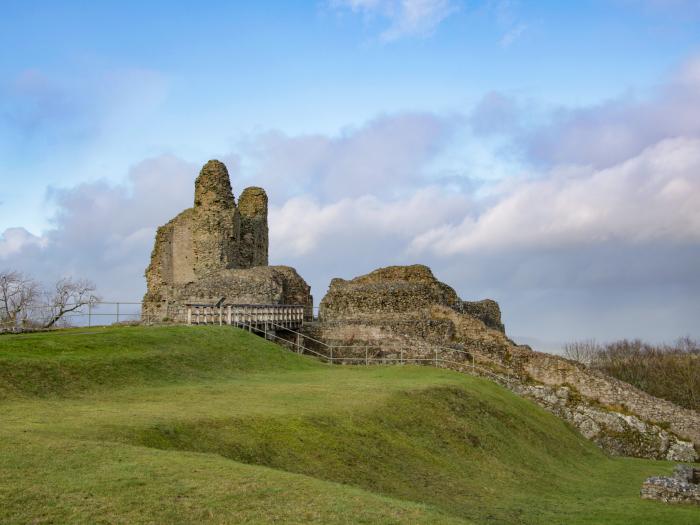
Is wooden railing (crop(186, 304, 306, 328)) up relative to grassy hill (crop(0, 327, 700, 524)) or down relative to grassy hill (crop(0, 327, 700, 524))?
→ up

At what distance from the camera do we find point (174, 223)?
169 ft

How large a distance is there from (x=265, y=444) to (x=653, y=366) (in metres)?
46.8

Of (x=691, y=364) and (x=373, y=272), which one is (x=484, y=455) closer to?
(x=373, y=272)

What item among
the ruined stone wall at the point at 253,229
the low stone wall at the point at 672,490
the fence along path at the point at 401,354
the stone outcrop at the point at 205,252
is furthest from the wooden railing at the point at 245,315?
the low stone wall at the point at 672,490

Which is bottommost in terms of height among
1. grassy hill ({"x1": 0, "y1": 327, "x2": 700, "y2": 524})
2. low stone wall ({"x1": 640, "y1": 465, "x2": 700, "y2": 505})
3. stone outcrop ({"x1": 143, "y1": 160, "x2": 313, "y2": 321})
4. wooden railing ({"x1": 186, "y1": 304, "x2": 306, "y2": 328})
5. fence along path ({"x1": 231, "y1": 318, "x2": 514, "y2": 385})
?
low stone wall ({"x1": 640, "y1": 465, "x2": 700, "y2": 505})

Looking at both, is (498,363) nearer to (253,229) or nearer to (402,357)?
(402,357)

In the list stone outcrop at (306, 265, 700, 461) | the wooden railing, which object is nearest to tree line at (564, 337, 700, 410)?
stone outcrop at (306, 265, 700, 461)

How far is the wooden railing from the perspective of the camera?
116ft

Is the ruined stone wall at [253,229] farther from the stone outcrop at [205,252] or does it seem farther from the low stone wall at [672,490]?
the low stone wall at [672,490]

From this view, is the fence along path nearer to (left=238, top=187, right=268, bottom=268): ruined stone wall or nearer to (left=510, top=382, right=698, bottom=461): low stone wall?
(left=510, top=382, right=698, bottom=461): low stone wall

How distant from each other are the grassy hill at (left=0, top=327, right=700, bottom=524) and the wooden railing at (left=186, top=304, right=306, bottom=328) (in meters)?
3.34

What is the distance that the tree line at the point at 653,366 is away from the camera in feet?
171

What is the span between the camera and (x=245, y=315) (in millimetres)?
37281

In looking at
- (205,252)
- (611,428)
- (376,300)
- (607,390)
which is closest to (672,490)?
(611,428)
